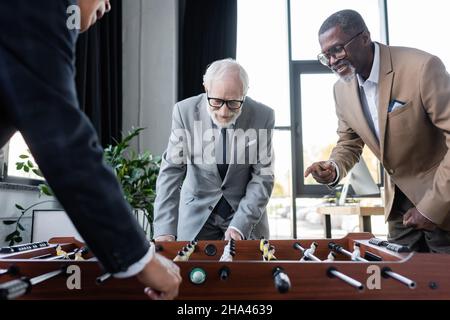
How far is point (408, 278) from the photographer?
1.04m

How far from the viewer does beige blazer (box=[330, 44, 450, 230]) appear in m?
1.58

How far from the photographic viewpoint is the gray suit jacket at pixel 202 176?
1.90m

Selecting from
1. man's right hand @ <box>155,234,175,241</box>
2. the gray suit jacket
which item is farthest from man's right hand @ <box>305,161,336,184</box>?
man's right hand @ <box>155,234,175,241</box>

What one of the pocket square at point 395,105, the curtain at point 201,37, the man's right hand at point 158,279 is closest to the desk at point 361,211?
the pocket square at point 395,105

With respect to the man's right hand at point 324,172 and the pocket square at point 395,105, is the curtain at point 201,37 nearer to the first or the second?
the man's right hand at point 324,172

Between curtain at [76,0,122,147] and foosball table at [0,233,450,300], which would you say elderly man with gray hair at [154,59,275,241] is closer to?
foosball table at [0,233,450,300]

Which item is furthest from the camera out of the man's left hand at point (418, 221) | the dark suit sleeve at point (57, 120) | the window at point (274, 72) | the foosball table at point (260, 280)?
the window at point (274, 72)

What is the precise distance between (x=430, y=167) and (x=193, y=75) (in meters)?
3.12

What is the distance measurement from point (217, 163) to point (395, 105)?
2.79ft

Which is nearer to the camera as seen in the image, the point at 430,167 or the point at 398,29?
the point at 430,167

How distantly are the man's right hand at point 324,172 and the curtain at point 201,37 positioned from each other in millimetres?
2678

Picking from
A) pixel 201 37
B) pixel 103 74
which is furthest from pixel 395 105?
pixel 201 37
